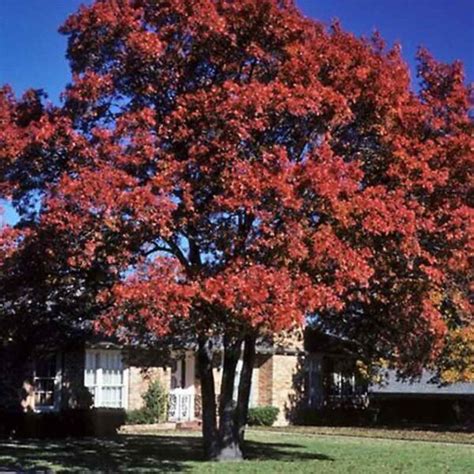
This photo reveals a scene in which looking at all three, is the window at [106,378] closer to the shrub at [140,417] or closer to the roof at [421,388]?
the shrub at [140,417]

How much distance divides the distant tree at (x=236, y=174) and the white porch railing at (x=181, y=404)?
1612 centimetres

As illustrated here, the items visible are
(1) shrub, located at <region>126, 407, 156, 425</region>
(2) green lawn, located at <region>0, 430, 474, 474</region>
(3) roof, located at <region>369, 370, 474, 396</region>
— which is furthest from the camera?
(3) roof, located at <region>369, 370, 474, 396</region>

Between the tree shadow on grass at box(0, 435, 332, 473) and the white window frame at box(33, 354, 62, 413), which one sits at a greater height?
the white window frame at box(33, 354, 62, 413)

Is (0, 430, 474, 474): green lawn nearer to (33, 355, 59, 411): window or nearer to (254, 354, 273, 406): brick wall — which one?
(33, 355, 59, 411): window

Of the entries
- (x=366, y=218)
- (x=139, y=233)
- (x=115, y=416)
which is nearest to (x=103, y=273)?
(x=139, y=233)

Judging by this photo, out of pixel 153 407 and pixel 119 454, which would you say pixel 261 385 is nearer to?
pixel 153 407

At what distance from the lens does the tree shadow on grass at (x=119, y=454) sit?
1759 cm

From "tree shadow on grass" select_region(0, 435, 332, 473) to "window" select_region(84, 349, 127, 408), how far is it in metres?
2.90

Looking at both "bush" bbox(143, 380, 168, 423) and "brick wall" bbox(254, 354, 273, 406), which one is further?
"brick wall" bbox(254, 354, 273, 406)

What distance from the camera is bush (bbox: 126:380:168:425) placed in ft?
99.4

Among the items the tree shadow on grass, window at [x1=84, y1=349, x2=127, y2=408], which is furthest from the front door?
the tree shadow on grass

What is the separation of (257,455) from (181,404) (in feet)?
42.2

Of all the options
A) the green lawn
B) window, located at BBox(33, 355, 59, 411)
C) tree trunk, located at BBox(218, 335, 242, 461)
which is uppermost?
window, located at BBox(33, 355, 59, 411)

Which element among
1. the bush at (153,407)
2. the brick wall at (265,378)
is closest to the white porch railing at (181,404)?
the bush at (153,407)
